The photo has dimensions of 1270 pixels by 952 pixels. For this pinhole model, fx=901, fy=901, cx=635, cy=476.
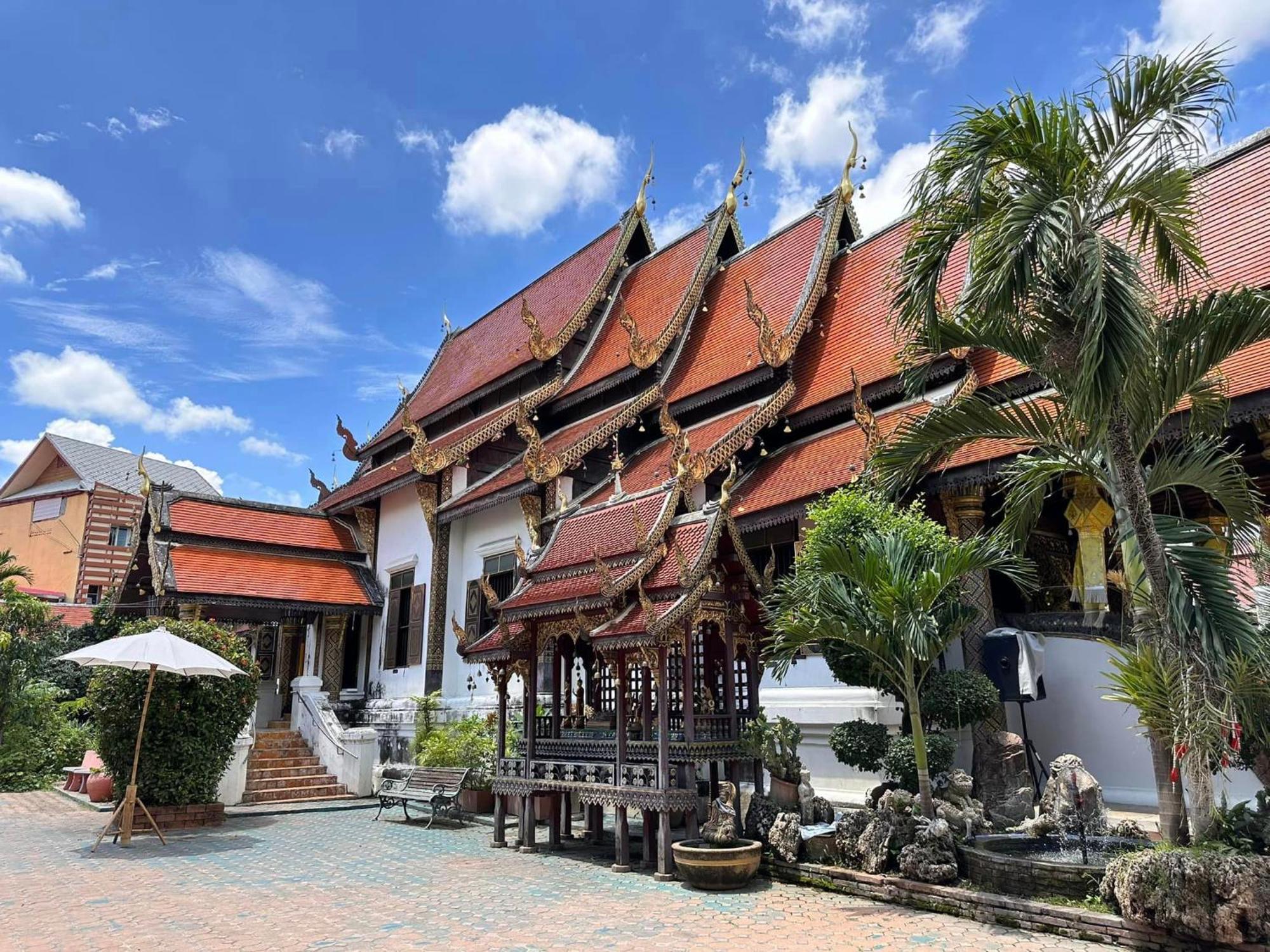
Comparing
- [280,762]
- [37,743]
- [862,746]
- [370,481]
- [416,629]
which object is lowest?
[280,762]

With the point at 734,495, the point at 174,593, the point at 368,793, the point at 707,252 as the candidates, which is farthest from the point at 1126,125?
the point at 174,593

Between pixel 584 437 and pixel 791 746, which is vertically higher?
pixel 584 437

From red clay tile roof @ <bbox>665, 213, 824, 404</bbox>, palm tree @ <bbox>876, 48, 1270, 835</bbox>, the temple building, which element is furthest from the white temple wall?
palm tree @ <bbox>876, 48, 1270, 835</bbox>

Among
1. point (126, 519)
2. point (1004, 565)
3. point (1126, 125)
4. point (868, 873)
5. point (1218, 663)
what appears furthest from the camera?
point (126, 519)

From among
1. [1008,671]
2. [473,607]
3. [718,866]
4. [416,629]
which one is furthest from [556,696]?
[416,629]

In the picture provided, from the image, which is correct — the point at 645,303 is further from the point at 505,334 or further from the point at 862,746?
the point at 862,746

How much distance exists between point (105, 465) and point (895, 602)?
35.0 meters

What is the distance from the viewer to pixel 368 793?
44.6 ft

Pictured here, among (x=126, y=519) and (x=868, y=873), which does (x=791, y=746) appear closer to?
(x=868, y=873)

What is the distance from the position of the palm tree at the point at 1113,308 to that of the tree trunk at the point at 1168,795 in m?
0.01

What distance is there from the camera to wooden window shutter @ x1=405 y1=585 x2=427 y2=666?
15.2m

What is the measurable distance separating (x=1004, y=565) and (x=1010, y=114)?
3.69 metres

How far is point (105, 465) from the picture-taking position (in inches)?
1336

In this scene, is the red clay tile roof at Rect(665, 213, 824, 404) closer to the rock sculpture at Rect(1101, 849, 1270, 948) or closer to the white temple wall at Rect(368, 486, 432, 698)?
the white temple wall at Rect(368, 486, 432, 698)
